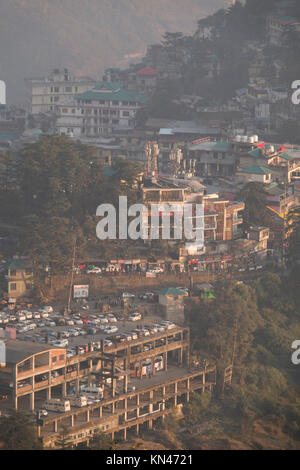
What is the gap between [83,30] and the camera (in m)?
100

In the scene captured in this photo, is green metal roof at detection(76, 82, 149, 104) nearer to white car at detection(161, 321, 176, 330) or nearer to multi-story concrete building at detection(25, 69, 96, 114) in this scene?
multi-story concrete building at detection(25, 69, 96, 114)

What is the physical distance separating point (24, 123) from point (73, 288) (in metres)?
25.5

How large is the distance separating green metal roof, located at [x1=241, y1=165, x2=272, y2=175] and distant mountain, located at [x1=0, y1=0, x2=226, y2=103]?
169 ft

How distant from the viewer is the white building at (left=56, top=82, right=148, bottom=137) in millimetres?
53312

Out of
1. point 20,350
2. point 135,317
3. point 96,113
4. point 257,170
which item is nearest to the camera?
point 20,350

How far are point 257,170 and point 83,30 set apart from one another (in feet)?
205

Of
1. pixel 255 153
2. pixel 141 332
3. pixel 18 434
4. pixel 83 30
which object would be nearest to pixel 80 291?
pixel 141 332

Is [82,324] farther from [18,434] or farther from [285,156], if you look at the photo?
[285,156]

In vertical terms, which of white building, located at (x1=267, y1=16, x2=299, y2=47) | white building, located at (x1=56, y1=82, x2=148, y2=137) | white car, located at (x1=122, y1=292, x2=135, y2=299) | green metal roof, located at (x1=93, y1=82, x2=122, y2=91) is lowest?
white car, located at (x1=122, y1=292, x2=135, y2=299)

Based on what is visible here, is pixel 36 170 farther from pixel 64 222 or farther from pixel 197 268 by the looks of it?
pixel 197 268

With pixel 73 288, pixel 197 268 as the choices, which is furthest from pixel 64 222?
pixel 197 268

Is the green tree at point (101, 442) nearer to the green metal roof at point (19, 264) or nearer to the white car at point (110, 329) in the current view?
the white car at point (110, 329)

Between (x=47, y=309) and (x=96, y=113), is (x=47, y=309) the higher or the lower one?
the lower one

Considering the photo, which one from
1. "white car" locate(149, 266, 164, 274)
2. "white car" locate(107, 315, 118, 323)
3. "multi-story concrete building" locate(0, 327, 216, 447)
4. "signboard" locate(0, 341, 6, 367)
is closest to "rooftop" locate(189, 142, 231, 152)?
"white car" locate(149, 266, 164, 274)
